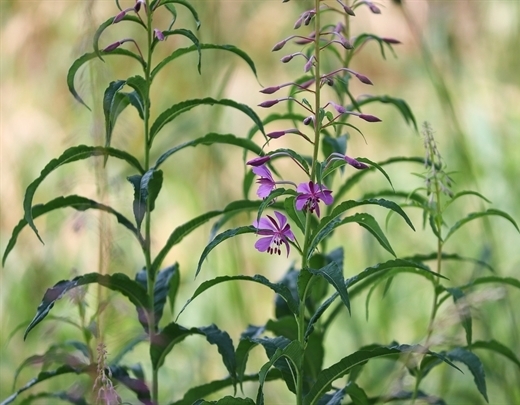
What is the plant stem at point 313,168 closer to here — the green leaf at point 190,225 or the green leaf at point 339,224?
the green leaf at point 339,224

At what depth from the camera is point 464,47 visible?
9.53ft

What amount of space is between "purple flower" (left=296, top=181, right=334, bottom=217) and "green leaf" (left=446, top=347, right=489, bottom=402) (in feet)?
1.21

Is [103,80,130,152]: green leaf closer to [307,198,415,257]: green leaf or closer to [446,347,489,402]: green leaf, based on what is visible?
[307,198,415,257]: green leaf

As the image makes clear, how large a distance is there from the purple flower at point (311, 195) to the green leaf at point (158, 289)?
345mm

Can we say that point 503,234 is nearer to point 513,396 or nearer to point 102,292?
point 513,396

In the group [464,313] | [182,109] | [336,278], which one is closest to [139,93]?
[182,109]

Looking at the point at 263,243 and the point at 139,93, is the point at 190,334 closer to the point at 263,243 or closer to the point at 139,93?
the point at 263,243

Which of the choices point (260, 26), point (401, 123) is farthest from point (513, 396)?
point (260, 26)

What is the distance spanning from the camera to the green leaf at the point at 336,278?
0.95 meters

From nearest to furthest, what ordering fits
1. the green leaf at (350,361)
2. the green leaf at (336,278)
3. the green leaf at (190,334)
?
1. the green leaf at (336,278)
2. the green leaf at (350,361)
3. the green leaf at (190,334)

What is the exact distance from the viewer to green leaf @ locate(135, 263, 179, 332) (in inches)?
50.5

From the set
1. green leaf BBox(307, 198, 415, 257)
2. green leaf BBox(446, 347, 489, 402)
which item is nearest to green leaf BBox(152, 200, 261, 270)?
green leaf BBox(307, 198, 415, 257)

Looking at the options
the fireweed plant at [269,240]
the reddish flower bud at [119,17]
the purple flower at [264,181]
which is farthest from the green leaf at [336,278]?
the reddish flower bud at [119,17]

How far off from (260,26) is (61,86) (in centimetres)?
77
